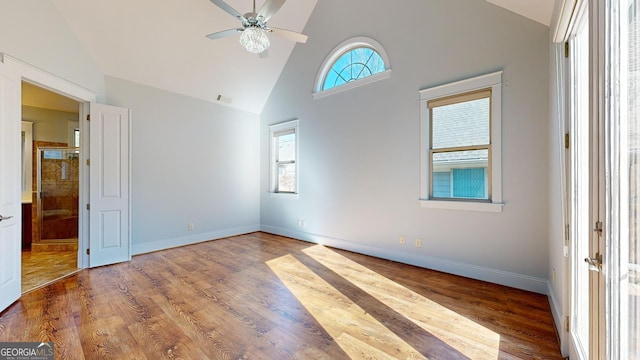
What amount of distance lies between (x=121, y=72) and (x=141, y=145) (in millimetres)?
1153

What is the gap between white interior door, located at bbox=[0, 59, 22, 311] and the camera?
256 centimetres

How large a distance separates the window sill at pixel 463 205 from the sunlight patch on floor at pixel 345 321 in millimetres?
1691

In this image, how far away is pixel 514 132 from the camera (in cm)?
297

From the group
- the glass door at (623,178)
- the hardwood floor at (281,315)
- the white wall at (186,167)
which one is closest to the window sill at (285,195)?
the white wall at (186,167)

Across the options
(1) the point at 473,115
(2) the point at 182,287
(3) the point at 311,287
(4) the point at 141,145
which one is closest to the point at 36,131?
(4) the point at 141,145

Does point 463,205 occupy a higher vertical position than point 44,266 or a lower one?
higher

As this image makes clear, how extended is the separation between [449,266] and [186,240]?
4520 mm

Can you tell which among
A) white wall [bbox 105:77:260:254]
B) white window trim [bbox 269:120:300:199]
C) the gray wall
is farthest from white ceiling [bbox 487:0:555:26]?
the gray wall

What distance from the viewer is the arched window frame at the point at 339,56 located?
404cm

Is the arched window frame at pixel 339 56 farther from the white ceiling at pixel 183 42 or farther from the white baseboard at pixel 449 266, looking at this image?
the white baseboard at pixel 449 266

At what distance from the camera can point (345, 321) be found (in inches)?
92.1

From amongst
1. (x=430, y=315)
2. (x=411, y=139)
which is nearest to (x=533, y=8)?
(x=411, y=139)

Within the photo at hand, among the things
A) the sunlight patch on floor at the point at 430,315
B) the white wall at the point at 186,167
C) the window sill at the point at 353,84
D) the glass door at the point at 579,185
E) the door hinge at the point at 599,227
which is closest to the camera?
the door hinge at the point at 599,227

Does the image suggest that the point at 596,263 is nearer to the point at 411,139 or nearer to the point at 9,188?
the point at 411,139
